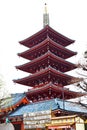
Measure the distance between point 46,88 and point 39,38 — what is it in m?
9.51

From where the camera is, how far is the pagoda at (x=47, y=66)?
4009 centimetres

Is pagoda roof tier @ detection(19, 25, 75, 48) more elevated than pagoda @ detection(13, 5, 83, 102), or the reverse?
pagoda roof tier @ detection(19, 25, 75, 48)

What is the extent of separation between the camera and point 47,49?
140 ft

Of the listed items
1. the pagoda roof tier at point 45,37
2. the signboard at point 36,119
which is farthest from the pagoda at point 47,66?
the signboard at point 36,119

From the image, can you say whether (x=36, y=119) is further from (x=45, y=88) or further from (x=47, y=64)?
(x=47, y=64)

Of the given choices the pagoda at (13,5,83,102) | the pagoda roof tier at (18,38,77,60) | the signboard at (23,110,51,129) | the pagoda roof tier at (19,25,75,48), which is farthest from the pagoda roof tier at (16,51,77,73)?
the signboard at (23,110,51,129)

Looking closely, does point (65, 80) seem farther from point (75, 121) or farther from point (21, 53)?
point (75, 121)

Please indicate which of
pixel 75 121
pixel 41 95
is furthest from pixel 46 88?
pixel 75 121

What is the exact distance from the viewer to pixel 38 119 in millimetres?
32031

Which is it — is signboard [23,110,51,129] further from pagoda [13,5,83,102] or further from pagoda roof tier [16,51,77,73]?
pagoda roof tier [16,51,77,73]

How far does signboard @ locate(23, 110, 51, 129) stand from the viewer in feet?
102

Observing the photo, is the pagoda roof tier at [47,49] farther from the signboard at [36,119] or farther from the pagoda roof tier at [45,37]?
the signboard at [36,119]

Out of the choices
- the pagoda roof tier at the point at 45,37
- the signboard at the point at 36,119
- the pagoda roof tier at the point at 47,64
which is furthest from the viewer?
the pagoda roof tier at the point at 45,37

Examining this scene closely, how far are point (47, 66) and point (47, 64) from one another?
0.91ft
